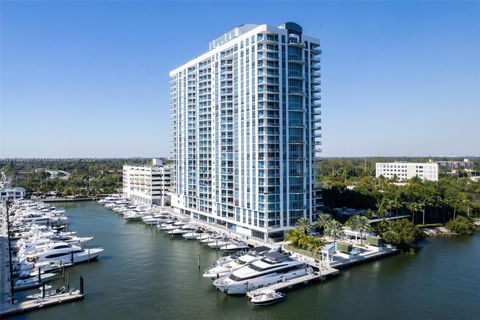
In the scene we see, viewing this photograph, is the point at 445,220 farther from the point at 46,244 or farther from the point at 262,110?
the point at 46,244

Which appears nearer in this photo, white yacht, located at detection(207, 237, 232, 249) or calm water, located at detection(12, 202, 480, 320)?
calm water, located at detection(12, 202, 480, 320)

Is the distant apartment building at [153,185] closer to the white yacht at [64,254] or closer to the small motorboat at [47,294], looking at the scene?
the white yacht at [64,254]

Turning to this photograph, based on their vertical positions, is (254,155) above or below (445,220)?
above

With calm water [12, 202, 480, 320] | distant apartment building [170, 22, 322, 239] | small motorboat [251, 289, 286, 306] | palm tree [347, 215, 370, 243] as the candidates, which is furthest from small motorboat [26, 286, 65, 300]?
palm tree [347, 215, 370, 243]

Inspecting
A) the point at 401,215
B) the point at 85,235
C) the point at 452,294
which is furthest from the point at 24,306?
the point at 401,215

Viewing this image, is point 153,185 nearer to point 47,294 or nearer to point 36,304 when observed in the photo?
point 47,294

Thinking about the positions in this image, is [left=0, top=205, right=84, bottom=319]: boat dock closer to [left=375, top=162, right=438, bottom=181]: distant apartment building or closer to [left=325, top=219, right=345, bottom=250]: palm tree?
[left=325, top=219, right=345, bottom=250]: palm tree
